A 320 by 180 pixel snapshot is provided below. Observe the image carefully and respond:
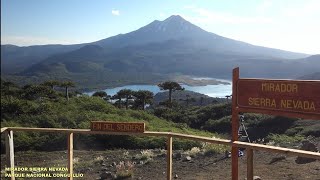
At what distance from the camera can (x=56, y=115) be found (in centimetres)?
2891

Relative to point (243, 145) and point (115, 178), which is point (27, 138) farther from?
point (243, 145)

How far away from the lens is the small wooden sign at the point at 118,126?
7008 millimetres

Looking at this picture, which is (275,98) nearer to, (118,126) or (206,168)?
(118,126)

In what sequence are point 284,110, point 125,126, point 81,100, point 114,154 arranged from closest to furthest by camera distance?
1. point 284,110
2. point 125,126
3. point 114,154
4. point 81,100

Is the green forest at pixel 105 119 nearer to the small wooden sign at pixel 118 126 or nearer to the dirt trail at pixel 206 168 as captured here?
the dirt trail at pixel 206 168

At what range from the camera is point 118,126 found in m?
7.10

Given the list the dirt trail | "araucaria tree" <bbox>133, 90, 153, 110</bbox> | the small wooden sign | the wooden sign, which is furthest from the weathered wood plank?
"araucaria tree" <bbox>133, 90, 153, 110</bbox>

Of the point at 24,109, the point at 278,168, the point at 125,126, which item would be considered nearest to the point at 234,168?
the point at 125,126

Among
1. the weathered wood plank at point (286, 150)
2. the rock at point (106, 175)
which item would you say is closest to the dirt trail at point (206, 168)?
the rock at point (106, 175)

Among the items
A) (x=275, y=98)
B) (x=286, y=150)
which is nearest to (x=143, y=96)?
(x=275, y=98)

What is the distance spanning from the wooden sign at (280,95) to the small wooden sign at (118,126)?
1.69 meters

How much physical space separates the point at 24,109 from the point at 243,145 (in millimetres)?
26044

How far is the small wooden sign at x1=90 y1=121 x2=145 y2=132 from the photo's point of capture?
7.01 metres

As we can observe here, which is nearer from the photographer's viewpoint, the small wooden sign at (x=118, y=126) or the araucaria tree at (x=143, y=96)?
the small wooden sign at (x=118, y=126)
